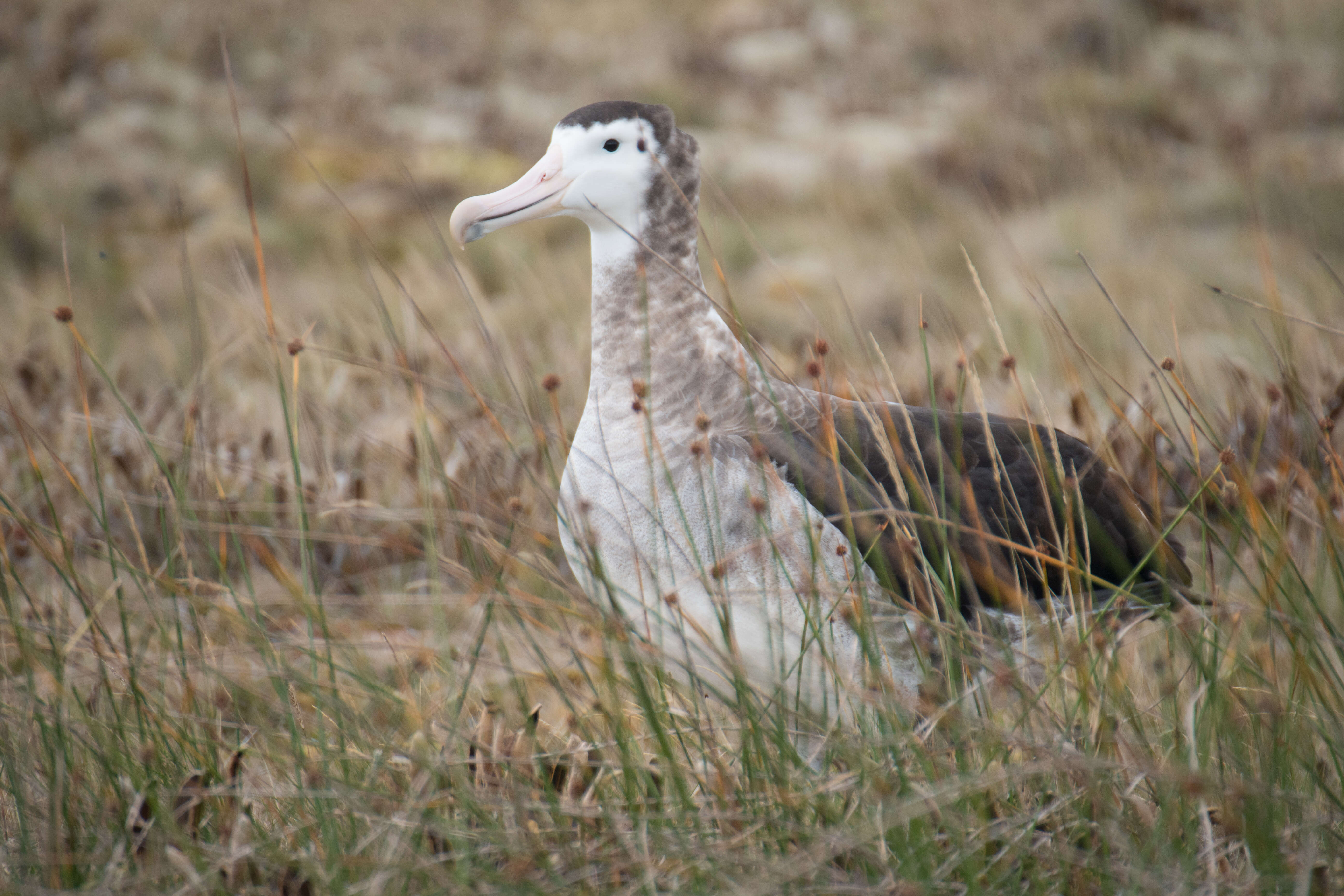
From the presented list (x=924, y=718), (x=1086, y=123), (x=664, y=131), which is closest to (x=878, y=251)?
(x=1086, y=123)

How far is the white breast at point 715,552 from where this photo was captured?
1.89 metres

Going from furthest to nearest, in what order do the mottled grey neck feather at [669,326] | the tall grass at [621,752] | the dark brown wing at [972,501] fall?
1. the mottled grey neck feather at [669,326]
2. the dark brown wing at [972,501]
3. the tall grass at [621,752]

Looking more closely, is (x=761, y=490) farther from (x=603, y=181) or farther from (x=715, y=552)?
(x=603, y=181)

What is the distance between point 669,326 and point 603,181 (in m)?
0.35

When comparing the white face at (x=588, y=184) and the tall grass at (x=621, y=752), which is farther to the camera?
the white face at (x=588, y=184)

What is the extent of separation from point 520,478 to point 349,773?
1.80 metres

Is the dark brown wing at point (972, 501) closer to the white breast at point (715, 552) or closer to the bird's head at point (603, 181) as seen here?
the white breast at point (715, 552)

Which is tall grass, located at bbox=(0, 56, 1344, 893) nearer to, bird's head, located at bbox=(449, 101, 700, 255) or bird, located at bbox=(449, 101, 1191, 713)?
bird, located at bbox=(449, 101, 1191, 713)

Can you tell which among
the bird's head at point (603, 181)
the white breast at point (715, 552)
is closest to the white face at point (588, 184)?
the bird's head at point (603, 181)

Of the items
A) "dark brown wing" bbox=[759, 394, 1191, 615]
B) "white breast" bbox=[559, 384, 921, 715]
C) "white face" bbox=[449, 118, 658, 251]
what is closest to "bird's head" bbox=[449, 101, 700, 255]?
"white face" bbox=[449, 118, 658, 251]

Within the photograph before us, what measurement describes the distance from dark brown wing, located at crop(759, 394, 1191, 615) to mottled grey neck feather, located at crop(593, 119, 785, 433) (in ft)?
0.63

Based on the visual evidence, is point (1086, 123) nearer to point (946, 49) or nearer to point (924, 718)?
point (946, 49)

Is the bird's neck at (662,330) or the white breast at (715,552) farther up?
the bird's neck at (662,330)

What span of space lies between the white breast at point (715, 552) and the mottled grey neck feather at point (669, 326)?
85 millimetres
